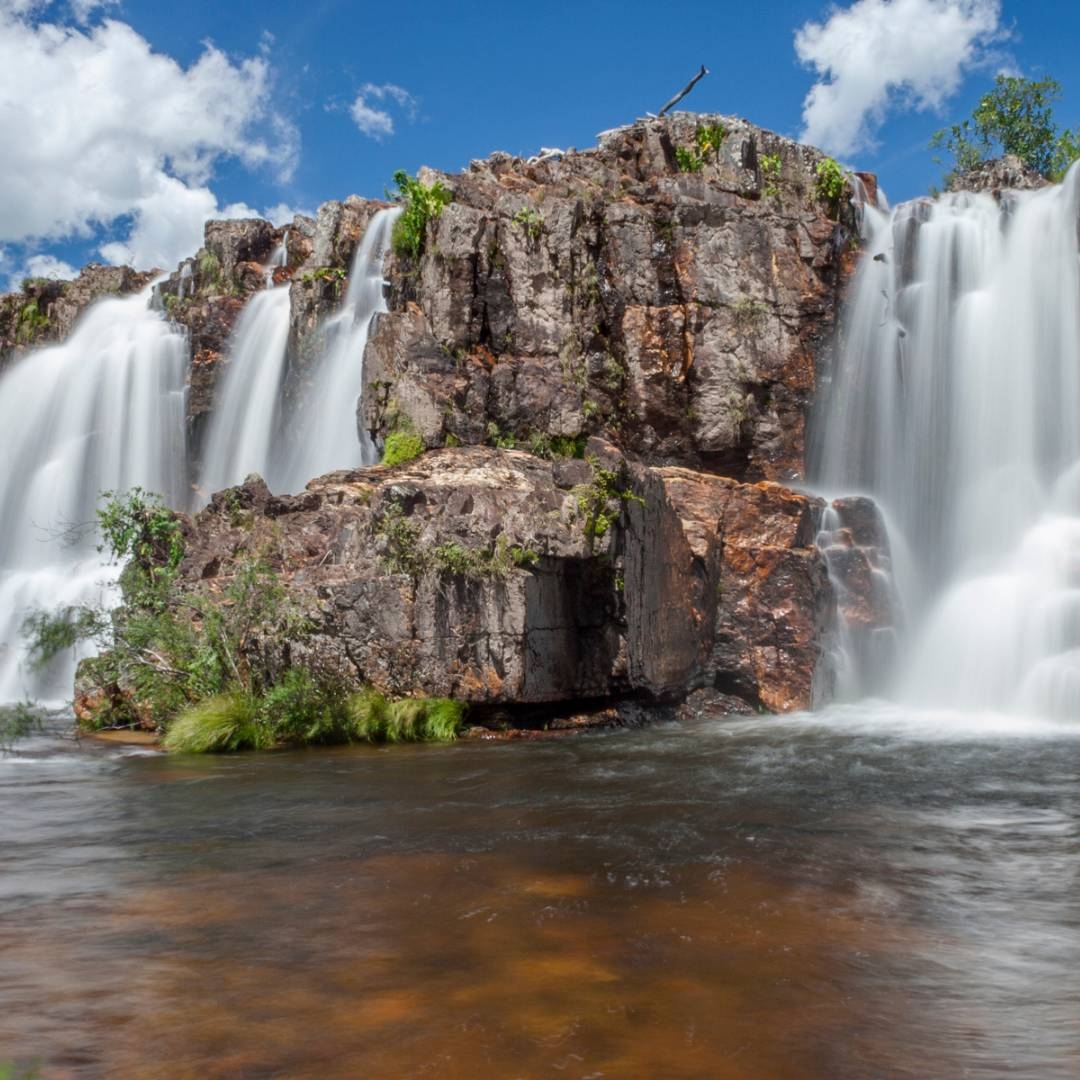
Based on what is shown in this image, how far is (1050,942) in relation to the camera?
16.9ft

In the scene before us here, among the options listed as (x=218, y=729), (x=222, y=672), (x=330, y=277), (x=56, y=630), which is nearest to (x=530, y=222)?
(x=330, y=277)

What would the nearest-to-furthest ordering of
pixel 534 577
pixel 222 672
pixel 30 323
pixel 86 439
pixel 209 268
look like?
pixel 222 672
pixel 534 577
pixel 86 439
pixel 209 268
pixel 30 323

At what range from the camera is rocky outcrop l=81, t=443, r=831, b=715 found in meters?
13.5

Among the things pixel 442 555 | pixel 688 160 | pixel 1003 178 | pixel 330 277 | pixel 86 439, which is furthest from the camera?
pixel 86 439

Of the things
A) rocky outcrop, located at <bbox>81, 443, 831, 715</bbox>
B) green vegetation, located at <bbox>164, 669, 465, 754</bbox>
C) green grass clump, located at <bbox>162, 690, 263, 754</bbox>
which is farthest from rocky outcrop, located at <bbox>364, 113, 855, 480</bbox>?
green grass clump, located at <bbox>162, 690, 263, 754</bbox>

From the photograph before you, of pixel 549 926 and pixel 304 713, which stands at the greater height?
pixel 304 713

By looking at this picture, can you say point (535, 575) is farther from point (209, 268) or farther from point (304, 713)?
point (209, 268)

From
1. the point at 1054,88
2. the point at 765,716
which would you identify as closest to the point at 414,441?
the point at 765,716

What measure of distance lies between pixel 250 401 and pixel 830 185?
13882 millimetres

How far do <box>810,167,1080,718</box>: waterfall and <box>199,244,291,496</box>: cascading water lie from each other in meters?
12.3

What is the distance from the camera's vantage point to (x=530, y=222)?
62.9ft

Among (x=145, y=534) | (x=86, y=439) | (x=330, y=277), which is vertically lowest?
Answer: (x=145, y=534)

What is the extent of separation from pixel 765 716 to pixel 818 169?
11819 mm

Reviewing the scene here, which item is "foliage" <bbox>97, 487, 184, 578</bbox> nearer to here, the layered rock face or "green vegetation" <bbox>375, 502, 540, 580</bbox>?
the layered rock face
